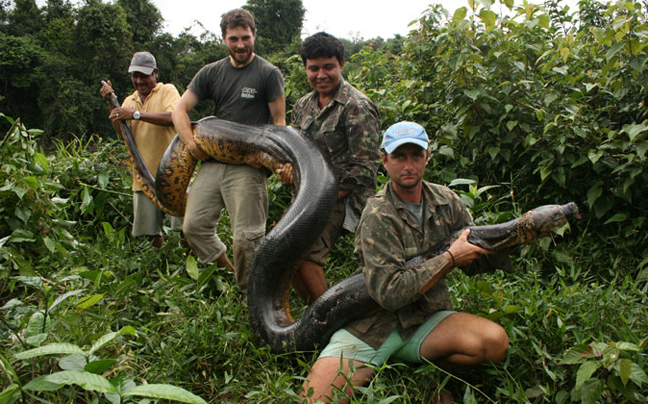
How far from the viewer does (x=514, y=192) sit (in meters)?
4.62

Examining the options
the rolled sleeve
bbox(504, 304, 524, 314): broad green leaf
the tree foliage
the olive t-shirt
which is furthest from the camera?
the tree foliage

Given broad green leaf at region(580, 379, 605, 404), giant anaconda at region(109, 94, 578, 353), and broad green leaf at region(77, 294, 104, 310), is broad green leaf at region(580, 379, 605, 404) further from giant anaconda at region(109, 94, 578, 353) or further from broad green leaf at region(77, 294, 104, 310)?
broad green leaf at region(77, 294, 104, 310)

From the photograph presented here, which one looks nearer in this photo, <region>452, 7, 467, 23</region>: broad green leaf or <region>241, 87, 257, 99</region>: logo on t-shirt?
<region>241, 87, 257, 99</region>: logo on t-shirt

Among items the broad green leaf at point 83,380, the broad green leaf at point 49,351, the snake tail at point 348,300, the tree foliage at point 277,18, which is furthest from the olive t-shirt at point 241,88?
the tree foliage at point 277,18

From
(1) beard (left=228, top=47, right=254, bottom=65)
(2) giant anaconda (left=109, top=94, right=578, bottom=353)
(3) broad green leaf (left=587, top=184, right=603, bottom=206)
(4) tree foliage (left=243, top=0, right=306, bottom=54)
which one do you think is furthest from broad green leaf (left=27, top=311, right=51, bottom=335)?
(4) tree foliage (left=243, top=0, right=306, bottom=54)

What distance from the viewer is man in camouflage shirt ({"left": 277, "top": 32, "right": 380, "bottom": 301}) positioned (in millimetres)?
3318

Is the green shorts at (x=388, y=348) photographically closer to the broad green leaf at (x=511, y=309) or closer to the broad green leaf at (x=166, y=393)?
the broad green leaf at (x=511, y=309)

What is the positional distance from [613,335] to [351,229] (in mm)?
1685

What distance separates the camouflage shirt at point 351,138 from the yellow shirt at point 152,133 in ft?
6.35

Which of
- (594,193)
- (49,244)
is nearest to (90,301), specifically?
(49,244)

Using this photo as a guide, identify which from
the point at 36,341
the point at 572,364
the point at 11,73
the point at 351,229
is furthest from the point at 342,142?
the point at 11,73

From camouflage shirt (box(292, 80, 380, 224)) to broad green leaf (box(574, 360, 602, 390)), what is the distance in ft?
5.35

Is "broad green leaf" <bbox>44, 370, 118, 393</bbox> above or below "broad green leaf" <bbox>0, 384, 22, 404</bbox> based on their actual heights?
above

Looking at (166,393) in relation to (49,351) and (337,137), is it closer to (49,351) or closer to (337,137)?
(49,351)
